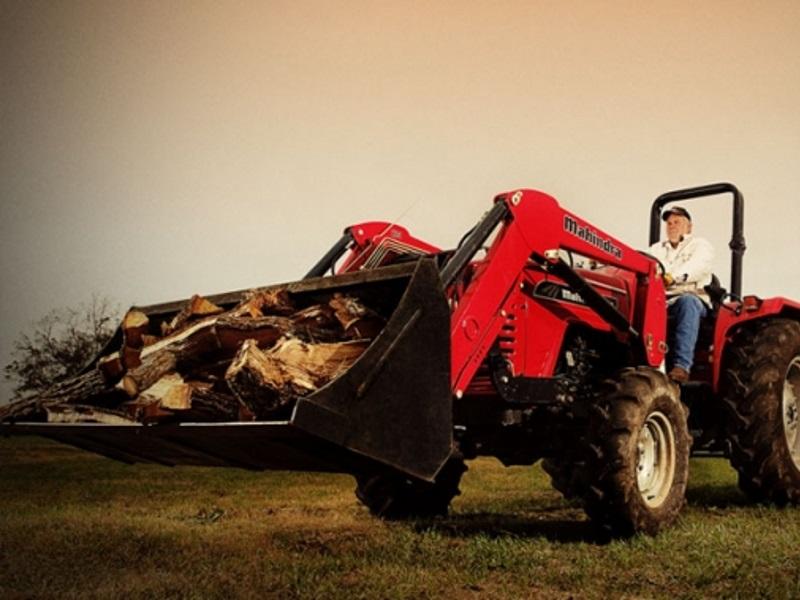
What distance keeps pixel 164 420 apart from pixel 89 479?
7.54 metres

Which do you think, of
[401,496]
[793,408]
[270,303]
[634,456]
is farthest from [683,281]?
[270,303]

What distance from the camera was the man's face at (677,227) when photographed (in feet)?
25.2

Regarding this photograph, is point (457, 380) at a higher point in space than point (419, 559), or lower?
higher

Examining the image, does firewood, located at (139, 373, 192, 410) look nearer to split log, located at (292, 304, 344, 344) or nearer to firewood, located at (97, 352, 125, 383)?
firewood, located at (97, 352, 125, 383)

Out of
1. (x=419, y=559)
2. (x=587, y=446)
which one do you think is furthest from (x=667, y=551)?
(x=419, y=559)

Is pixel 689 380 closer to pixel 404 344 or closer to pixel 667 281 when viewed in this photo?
pixel 667 281

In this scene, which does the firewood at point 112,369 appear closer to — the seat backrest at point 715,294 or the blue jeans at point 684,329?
the blue jeans at point 684,329

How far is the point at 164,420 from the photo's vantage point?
4.73 meters

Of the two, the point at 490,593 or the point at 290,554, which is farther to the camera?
the point at 290,554

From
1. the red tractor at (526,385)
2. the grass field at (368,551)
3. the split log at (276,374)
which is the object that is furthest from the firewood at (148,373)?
the grass field at (368,551)

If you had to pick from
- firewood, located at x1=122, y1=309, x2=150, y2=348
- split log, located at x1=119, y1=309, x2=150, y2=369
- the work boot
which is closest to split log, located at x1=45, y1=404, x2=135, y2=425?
split log, located at x1=119, y1=309, x2=150, y2=369

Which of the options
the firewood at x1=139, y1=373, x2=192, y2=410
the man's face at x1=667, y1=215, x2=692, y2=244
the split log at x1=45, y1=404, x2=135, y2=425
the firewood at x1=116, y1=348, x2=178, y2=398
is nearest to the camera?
the firewood at x1=139, y1=373, x2=192, y2=410

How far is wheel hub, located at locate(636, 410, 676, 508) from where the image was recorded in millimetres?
5746

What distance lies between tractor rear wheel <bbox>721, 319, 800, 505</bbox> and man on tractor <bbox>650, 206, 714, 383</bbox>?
48cm
